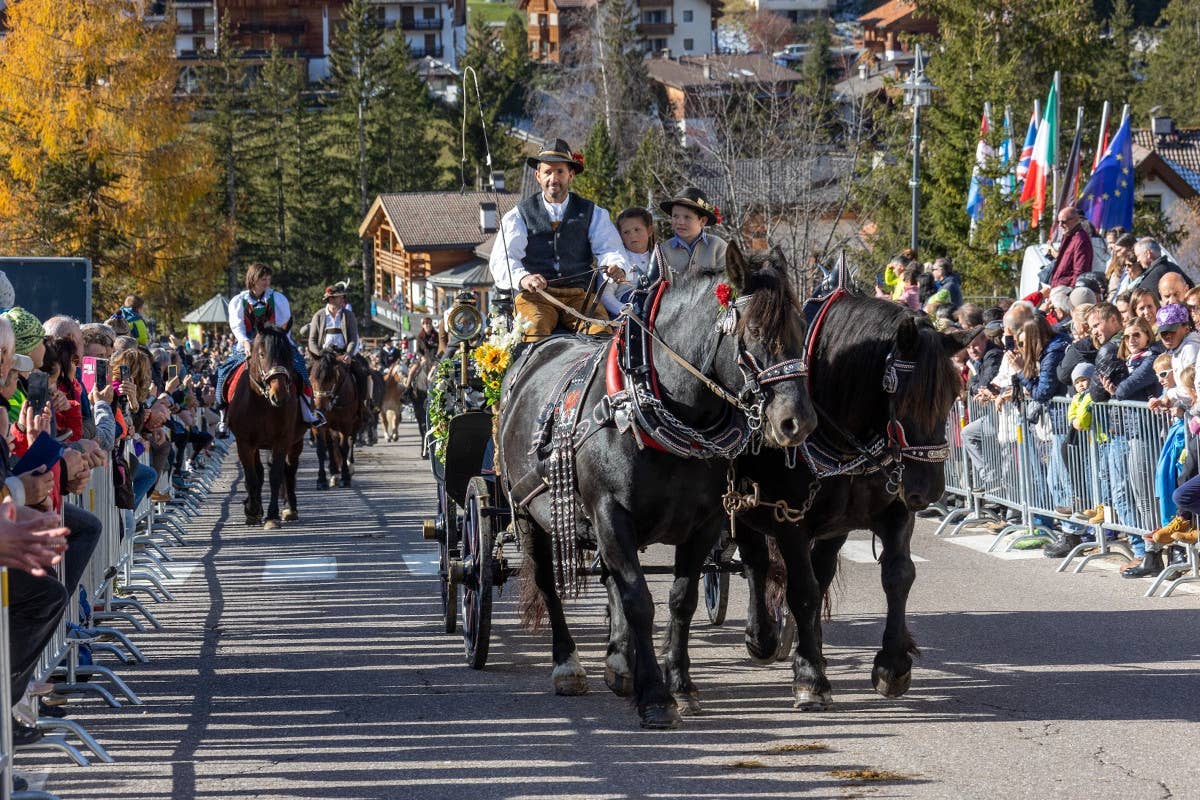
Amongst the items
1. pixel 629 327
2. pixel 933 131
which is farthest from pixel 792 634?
pixel 933 131

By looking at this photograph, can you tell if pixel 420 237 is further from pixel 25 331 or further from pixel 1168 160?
pixel 25 331

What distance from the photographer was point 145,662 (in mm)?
9320

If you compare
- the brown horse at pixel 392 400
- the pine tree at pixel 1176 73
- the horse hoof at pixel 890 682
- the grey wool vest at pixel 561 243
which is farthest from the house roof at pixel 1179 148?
the horse hoof at pixel 890 682

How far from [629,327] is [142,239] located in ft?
138

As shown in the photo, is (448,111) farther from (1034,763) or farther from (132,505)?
(1034,763)

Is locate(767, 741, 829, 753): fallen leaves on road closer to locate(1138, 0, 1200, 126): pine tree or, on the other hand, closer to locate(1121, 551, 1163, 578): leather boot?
locate(1121, 551, 1163, 578): leather boot

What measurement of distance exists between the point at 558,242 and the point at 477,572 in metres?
2.03

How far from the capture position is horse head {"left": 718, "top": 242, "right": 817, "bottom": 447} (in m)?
6.64

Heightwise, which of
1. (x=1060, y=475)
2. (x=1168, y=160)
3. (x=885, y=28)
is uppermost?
(x=885, y=28)

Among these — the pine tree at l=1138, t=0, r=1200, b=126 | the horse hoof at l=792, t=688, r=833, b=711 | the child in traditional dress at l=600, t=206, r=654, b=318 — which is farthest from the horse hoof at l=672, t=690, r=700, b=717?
the pine tree at l=1138, t=0, r=1200, b=126

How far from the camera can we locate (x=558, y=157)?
31.3 ft

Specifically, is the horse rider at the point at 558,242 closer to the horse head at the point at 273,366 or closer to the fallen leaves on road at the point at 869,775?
the fallen leaves on road at the point at 869,775

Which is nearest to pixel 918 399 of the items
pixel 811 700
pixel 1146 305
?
pixel 811 700

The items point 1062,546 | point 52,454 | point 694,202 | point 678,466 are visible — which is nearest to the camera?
point 52,454
